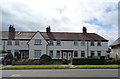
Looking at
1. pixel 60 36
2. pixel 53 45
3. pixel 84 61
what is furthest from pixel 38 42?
pixel 84 61

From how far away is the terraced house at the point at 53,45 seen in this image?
3797 centimetres

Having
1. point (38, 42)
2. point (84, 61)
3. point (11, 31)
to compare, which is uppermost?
point (11, 31)

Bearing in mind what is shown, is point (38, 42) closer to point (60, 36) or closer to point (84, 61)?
point (60, 36)

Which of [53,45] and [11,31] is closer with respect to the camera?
[53,45]

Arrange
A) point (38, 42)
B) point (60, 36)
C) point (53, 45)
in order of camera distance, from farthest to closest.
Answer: point (60, 36), point (53, 45), point (38, 42)

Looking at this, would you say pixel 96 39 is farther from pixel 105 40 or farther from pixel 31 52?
pixel 31 52

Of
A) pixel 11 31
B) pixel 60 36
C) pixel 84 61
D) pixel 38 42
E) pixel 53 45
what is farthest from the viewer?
pixel 11 31

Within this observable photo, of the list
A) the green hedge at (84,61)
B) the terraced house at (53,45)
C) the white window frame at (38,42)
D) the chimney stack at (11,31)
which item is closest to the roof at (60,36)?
the terraced house at (53,45)

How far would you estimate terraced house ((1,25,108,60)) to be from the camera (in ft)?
125

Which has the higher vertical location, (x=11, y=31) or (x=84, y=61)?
(x=11, y=31)

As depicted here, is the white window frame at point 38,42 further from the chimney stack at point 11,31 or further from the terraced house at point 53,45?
the chimney stack at point 11,31

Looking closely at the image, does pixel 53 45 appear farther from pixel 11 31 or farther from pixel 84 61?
pixel 11 31

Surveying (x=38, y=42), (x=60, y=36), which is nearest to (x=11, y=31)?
(x=38, y=42)

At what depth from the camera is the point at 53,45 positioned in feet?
129
